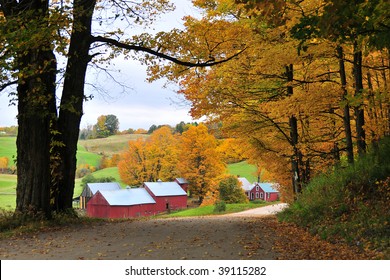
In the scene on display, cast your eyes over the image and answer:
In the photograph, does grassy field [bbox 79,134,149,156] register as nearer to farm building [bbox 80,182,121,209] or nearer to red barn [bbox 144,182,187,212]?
farm building [bbox 80,182,121,209]

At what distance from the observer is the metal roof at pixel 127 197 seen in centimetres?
4529

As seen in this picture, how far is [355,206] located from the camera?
8.75m

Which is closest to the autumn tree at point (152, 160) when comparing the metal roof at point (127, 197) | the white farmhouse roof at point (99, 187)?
the white farmhouse roof at point (99, 187)

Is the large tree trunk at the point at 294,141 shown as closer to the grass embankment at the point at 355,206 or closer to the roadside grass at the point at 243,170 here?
the grass embankment at the point at 355,206

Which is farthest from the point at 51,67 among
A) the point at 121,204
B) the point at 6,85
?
the point at 121,204

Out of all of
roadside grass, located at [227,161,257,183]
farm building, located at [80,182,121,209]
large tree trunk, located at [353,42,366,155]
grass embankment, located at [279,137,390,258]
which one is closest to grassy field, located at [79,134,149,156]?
roadside grass, located at [227,161,257,183]

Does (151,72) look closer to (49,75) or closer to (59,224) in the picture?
(49,75)

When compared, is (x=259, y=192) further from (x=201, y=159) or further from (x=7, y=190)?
(x=7, y=190)

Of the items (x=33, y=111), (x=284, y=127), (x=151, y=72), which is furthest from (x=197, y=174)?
(x=33, y=111)

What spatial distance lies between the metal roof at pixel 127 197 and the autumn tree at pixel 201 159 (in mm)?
5828

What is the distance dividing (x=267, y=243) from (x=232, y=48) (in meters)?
7.17

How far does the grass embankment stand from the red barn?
38.6 m

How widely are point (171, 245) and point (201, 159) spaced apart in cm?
4155

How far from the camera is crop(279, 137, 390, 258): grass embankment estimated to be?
7031mm
